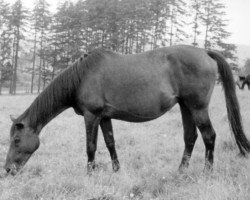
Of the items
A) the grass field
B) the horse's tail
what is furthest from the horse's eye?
the horse's tail

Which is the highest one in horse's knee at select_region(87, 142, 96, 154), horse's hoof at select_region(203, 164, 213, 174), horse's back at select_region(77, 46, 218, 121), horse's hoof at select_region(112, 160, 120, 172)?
horse's back at select_region(77, 46, 218, 121)

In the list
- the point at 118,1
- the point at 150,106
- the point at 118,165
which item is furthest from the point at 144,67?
the point at 118,1

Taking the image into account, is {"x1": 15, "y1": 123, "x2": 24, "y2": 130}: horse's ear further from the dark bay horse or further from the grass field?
the grass field

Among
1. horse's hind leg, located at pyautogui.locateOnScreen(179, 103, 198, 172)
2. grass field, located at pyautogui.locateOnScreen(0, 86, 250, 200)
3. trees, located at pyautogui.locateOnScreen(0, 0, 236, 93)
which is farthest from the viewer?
trees, located at pyautogui.locateOnScreen(0, 0, 236, 93)

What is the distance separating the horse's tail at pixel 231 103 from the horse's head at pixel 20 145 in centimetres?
359

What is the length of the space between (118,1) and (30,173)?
102ft

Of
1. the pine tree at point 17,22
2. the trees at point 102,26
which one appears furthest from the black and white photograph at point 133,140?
the pine tree at point 17,22

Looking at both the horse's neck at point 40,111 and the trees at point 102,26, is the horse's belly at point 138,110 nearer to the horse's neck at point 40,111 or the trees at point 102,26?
the horse's neck at point 40,111

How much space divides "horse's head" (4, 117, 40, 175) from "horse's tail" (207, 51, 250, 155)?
359cm

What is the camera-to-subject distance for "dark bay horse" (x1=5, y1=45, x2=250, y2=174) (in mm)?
5320

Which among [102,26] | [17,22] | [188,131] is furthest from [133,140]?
[17,22]

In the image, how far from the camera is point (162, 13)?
3619 centimetres

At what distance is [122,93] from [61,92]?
42.3 inches

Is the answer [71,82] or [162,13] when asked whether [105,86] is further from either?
[162,13]
